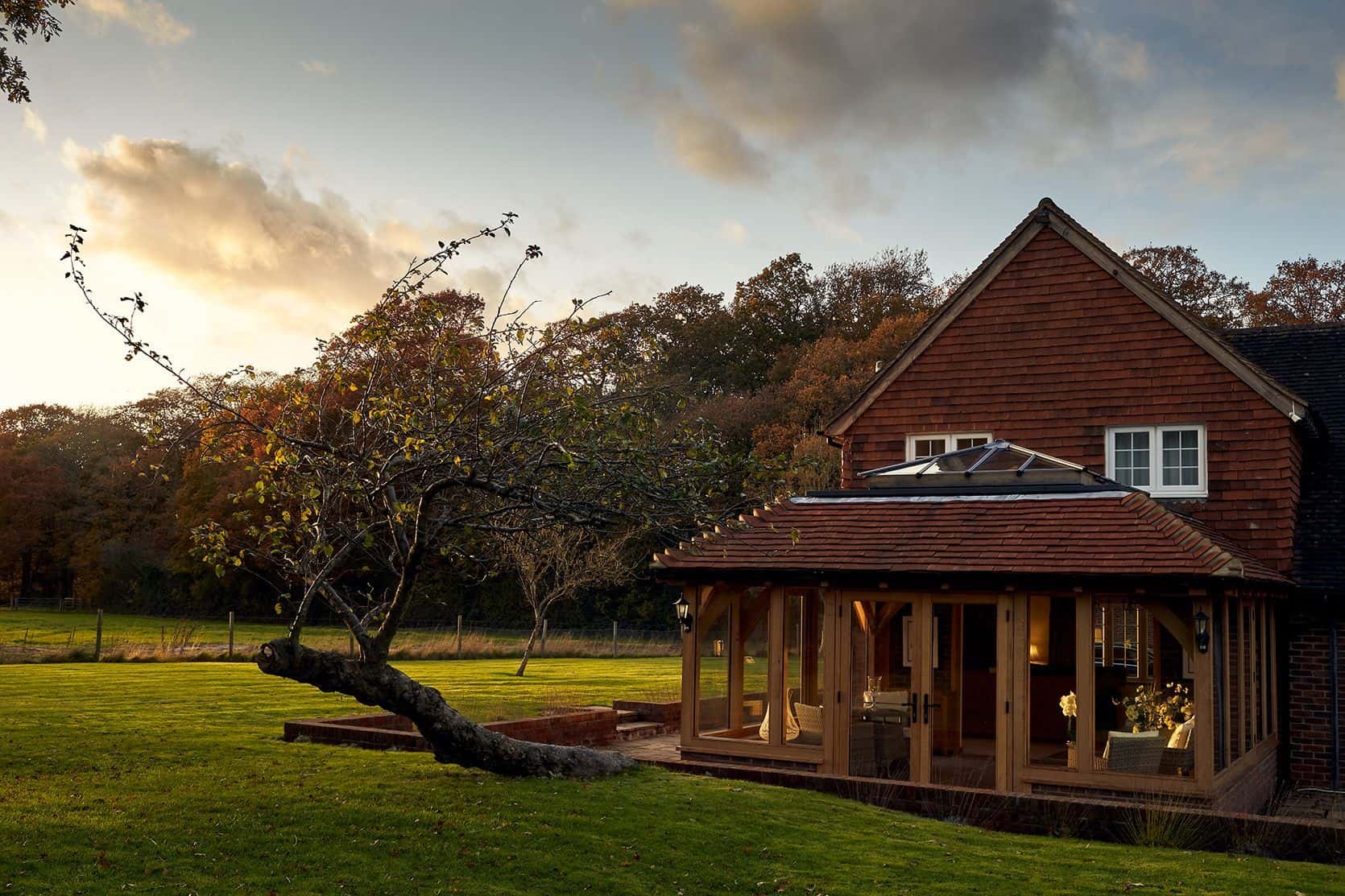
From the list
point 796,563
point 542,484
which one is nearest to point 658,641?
point 796,563

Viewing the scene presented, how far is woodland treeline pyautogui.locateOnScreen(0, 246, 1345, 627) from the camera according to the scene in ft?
138

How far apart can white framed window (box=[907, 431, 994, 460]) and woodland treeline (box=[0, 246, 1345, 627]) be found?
1748cm

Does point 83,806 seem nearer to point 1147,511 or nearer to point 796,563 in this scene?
point 796,563

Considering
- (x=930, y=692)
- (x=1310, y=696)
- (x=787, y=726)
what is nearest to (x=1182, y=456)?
(x=1310, y=696)

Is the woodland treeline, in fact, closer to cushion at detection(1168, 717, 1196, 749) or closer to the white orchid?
the white orchid

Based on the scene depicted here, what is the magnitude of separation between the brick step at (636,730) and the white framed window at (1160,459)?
8.11 meters

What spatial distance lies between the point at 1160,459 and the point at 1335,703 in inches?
164

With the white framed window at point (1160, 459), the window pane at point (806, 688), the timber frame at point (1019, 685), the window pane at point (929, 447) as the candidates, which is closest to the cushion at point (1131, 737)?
the timber frame at point (1019, 685)

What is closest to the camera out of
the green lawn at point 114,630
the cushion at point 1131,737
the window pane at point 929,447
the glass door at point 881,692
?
the cushion at point 1131,737

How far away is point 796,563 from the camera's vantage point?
13.9 meters

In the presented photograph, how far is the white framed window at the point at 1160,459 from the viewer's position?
56.5ft

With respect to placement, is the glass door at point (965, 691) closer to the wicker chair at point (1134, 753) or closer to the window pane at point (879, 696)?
the window pane at point (879, 696)

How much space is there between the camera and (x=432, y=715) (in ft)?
35.0

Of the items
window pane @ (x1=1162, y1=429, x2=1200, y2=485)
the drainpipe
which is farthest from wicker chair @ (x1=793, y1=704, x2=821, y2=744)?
the drainpipe
